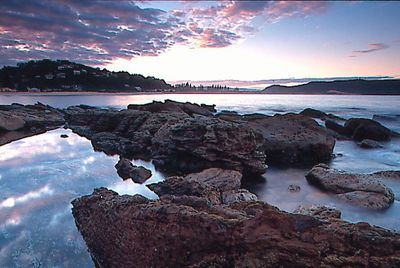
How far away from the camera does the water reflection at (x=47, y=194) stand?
4355 millimetres

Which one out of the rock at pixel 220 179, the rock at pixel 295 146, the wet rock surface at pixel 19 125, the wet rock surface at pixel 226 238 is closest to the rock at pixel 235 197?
the rock at pixel 220 179

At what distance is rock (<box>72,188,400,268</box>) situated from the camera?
272 cm

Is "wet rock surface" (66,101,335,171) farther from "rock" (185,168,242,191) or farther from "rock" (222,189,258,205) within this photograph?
"rock" (222,189,258,205)

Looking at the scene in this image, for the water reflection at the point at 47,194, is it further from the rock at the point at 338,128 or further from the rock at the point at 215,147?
the rock at the point at 338,128

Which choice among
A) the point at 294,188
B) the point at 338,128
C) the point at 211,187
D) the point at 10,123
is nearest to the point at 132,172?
the point at 211,187

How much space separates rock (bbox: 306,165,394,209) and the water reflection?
4420mm

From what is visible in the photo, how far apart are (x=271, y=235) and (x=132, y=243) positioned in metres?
1.57

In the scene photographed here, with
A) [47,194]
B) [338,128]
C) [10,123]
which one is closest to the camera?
[47,194]

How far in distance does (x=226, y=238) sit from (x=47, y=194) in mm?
5572

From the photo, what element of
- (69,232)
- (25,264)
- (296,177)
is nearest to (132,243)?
(25,264)

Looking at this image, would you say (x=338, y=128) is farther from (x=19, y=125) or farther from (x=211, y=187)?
(x=19, y=125)

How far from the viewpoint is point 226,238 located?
3.01 metres

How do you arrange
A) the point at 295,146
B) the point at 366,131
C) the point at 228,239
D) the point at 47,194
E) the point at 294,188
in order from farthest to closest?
the point at 366,131
the point at 295,146
the point at 294,188
the point at 47,194
the point at 228,239

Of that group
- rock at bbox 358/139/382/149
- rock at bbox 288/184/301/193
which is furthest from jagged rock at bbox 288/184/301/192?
rock at bbox 358/139/382/149
